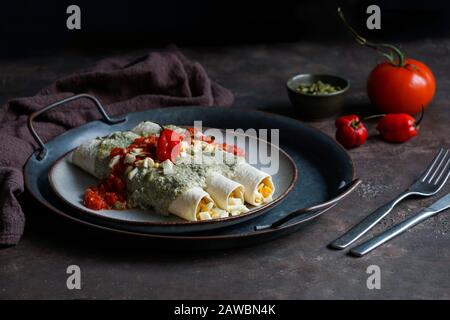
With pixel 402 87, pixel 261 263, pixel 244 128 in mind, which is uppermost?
pixel 402 87

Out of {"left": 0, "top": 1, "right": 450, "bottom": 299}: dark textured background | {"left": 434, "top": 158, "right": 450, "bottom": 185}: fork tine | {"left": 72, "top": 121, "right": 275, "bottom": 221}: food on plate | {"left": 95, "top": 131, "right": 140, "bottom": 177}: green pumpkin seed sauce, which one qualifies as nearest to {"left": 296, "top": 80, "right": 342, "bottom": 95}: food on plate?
{"left": 0, "top": 1, "right": 450, "bottom": 299}: dark textured background

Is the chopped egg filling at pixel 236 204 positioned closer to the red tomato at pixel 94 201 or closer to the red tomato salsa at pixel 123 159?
the red tomato salsa at pixel 123 159

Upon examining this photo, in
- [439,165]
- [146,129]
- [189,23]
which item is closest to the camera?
[146,129]

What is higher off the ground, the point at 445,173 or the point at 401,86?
the point at 401,86

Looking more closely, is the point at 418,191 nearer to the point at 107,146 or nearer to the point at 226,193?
the point at 226,193

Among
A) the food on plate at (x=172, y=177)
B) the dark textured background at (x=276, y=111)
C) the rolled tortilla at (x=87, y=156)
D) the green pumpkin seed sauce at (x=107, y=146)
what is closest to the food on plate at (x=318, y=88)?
the dark textured background at (x=276, y=111)

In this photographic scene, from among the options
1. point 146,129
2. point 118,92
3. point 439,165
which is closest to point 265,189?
point 146,129

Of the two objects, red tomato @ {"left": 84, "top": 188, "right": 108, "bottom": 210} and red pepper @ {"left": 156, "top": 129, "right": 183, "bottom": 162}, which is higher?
red pepper @ {"left": 156, "top": 129, "right": 183, "bottom": 162}

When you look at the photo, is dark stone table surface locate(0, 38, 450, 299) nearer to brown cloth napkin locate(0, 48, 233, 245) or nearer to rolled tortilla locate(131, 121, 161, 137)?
rolled tortilla locate(131, 121, 161, 137)
